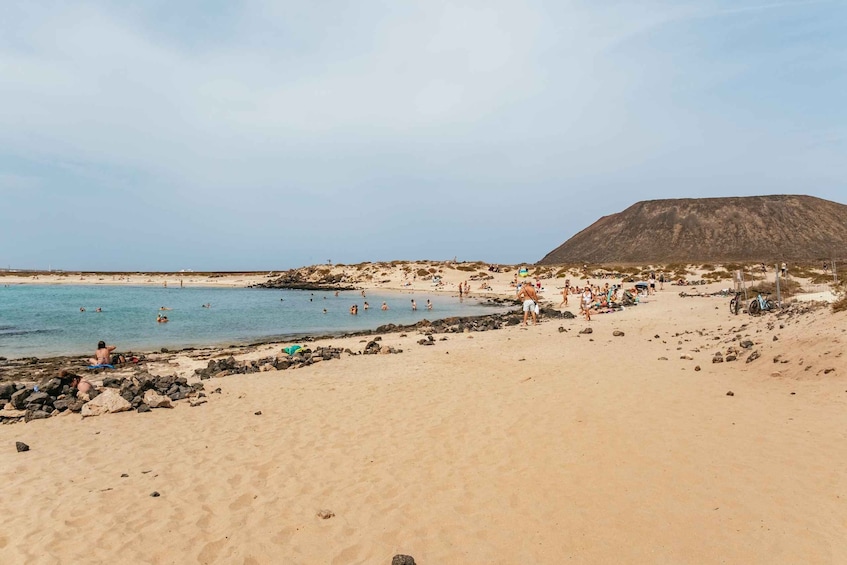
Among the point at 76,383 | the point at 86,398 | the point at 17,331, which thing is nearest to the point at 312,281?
the point at 17,331

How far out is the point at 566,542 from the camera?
4766mm

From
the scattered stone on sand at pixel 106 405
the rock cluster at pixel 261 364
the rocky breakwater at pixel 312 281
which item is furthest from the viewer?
the rocky breakwater at pixel 312 281

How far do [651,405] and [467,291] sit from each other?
158 ft

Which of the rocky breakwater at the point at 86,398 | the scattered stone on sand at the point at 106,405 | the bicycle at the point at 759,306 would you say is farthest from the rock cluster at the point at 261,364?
the bicycle at the point at 759,306

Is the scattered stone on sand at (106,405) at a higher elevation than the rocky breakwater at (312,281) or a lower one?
lower

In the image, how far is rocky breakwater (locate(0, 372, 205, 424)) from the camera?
994 centimetres

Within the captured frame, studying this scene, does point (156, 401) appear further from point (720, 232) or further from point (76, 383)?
point (720, 232)

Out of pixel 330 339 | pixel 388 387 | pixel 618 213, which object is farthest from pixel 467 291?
pixel 618 213

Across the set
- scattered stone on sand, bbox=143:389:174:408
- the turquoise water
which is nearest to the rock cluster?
scattered stone on sand, bbox=143:389:174:408

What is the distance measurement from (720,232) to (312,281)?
76.6 metres

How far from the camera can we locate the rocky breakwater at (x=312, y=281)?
76812 millimetres

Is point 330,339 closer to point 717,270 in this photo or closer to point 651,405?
point 651,405

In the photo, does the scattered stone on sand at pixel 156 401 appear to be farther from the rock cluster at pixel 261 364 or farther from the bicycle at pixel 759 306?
the bicycle at pixel 759 306

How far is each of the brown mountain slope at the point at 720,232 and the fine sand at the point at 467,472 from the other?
7762 cm
